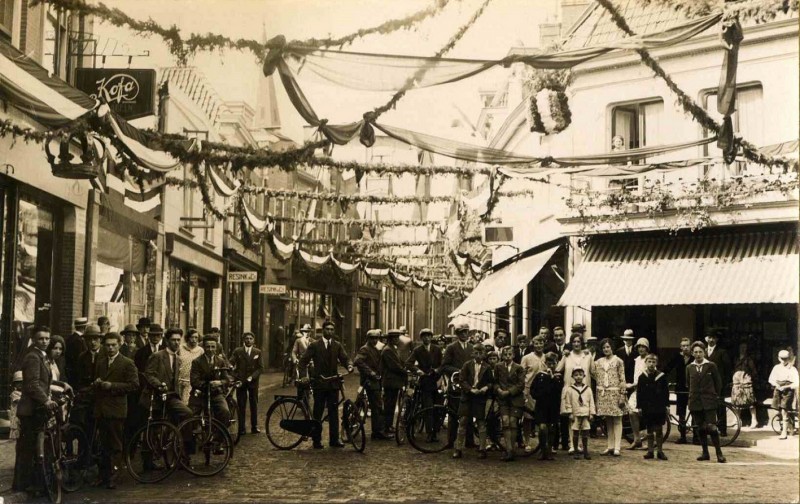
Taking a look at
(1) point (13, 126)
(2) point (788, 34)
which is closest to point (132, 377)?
(1) point (13, 126)

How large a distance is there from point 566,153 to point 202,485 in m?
14.4

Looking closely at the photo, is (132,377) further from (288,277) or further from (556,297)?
(288,277)

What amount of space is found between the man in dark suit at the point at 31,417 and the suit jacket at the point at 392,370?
7.10 m

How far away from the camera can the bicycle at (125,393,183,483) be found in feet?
37.2

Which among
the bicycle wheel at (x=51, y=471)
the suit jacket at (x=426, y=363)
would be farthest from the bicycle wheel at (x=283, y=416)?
the bicycle wheel at (x=51, y=471)

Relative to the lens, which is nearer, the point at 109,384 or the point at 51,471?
the point at 51,471

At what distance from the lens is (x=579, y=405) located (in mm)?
14648

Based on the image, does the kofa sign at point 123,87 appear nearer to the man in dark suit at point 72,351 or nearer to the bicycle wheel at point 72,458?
the man in dark suit at point 72,351

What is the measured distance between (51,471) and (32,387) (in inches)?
36.0

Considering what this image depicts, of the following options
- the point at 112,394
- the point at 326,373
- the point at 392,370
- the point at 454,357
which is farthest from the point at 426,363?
the point at 112,394

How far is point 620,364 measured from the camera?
1514 centimetres

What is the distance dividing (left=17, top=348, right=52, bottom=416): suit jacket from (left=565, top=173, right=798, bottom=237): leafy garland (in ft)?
45.0

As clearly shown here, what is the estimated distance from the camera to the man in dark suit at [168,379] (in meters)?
12.1

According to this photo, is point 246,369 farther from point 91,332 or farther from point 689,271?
point 689,271
